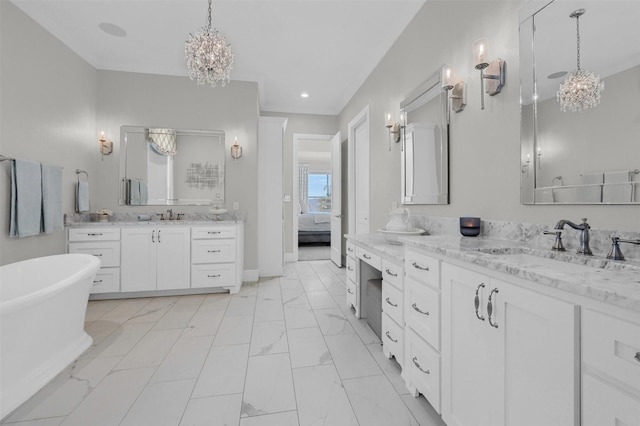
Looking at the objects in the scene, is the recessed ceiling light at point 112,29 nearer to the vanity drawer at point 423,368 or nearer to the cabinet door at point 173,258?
the cabinet door at point 173,258

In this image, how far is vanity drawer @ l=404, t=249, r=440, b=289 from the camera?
1371 mm

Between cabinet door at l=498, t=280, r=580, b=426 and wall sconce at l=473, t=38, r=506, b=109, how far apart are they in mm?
1255

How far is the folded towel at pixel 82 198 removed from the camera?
10.9 ft

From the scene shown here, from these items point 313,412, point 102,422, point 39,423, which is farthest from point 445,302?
point 39,423

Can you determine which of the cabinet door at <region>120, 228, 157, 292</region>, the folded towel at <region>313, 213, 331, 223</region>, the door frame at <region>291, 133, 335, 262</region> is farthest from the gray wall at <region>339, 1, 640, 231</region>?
the folded towel at <region>313, 213, 331, 223</region>

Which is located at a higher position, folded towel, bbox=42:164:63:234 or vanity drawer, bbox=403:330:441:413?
folded towel, bbox=42:164:63:234

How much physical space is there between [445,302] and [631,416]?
0.68 metres

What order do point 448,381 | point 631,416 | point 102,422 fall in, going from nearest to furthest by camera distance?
point 631,416 → point 448,381 → point 102,422

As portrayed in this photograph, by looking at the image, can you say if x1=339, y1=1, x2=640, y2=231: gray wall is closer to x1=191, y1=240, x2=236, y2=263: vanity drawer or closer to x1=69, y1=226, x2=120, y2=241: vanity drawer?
x1=191, y1=240, x2=236, y2=263: vanity drawer

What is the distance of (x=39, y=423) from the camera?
1.43 metres

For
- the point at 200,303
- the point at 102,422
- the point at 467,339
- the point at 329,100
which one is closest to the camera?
the point at 467,339

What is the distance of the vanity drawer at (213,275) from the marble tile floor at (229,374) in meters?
0.47

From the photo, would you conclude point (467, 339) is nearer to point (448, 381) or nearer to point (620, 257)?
point (448, 381)

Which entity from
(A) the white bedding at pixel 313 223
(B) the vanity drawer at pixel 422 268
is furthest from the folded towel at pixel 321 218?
(B) the vanity drawer at pixel 422 268
